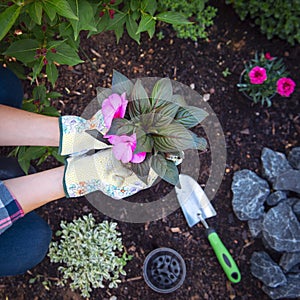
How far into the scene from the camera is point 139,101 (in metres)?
0.74

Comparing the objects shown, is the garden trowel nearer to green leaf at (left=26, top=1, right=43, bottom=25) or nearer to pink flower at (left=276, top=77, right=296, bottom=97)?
pink flower at (left=276, top=77, right=296, bottom=97)

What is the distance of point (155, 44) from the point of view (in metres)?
1.68

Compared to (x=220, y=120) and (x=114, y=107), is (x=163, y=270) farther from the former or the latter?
(x=114, y=107)

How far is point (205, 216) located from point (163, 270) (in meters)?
0.26

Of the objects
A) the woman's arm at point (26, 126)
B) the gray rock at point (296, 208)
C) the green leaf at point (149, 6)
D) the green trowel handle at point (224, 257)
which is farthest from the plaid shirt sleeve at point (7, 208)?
the gray rock at point (296, 208)

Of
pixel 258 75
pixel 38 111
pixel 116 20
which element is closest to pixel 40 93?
pixel 38 111

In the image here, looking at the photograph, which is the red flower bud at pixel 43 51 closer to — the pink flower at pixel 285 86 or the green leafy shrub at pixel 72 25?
the green leafy shrub at pixel 72 25

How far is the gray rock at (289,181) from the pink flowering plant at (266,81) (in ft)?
0.93

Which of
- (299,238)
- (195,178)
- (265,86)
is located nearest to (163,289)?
(195,178)

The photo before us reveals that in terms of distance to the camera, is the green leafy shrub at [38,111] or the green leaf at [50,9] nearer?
the green leaf at [50,9]

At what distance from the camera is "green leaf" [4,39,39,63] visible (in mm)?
977

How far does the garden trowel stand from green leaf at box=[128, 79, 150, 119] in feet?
2.82

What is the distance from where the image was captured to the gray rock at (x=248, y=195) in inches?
62.6

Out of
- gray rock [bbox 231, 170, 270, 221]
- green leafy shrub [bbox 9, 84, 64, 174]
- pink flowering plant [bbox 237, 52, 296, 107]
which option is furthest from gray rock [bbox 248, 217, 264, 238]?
green leafy shrub [bbox 9, 84, 64, 174]
